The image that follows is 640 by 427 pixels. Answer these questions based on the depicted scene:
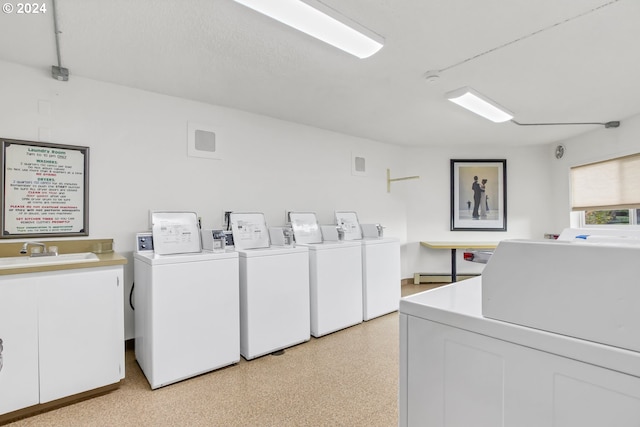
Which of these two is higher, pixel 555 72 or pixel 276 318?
pixel 555 72

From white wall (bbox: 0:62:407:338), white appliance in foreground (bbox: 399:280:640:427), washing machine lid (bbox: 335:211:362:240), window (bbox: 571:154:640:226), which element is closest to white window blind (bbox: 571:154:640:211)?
window (bbox: 571:154:640:226)

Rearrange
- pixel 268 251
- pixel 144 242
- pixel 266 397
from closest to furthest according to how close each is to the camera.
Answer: pixel 266 397
pixel 144 242
pixel 268 251

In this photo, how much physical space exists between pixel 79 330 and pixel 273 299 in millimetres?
1425

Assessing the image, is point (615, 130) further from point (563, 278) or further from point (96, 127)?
point (96, 127)

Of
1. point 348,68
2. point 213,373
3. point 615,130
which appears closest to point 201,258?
point 213,373

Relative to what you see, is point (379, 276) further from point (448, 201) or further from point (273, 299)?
point (448, 201)

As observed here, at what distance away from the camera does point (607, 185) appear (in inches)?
175

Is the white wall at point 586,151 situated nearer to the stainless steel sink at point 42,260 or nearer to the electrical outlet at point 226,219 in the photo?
the electrical outlet at point 226,219

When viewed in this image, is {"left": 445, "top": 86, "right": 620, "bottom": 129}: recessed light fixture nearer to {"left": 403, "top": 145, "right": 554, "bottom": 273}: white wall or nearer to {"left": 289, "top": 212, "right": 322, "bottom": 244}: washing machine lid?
{"left": 403, "top": 145, "right": 554, "bottom": 273}: white wall

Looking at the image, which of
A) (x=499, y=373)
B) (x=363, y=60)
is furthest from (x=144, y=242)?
(x=499, y=373)

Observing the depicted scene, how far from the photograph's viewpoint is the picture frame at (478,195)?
5.53m

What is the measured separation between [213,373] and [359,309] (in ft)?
5.80

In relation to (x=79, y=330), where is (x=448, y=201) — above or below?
above

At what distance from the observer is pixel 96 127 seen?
2719mm
